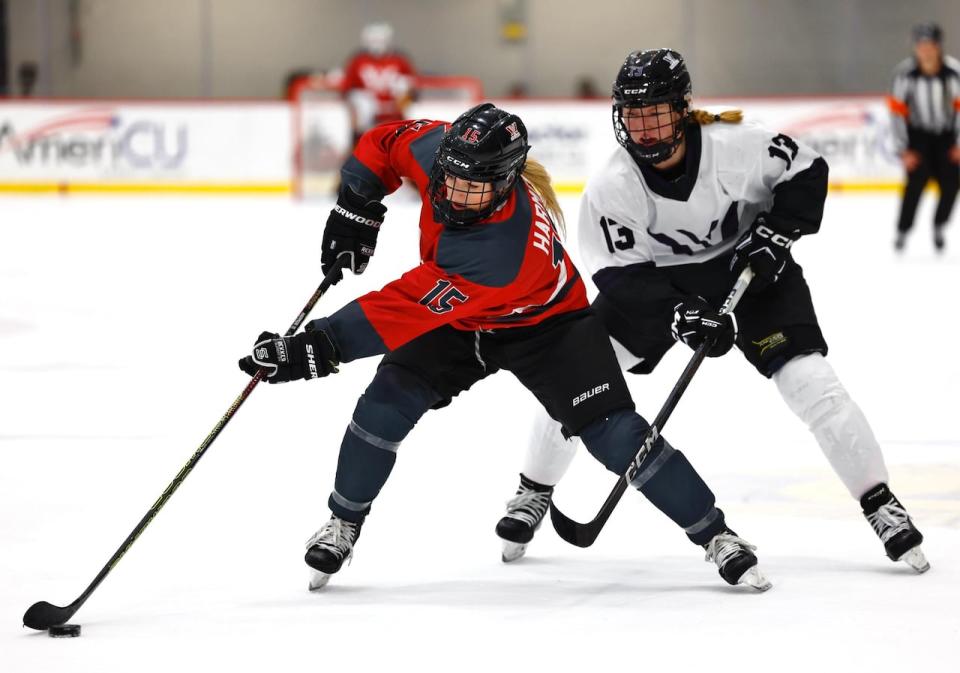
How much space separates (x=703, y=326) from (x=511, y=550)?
613 mm

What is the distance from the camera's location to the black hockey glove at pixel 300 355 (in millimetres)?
2498

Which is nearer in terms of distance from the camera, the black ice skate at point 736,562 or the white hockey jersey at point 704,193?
the black ice skate at point 736,562

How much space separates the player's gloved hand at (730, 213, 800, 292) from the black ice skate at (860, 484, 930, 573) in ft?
1.56

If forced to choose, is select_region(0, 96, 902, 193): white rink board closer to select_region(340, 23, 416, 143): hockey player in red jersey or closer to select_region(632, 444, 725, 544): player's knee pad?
select_region(340, 23, 416, 143): hockey player in red jersey

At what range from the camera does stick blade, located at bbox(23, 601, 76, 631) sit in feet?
7.79

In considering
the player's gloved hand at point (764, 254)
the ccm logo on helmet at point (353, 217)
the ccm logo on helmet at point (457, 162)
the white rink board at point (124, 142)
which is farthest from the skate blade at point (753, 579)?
the white rink board at point (124, 142)

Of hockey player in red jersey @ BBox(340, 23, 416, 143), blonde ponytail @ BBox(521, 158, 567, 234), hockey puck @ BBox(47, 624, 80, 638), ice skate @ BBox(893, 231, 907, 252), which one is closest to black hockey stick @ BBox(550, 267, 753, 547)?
blonde ponytail @ BBox(521, 158, 567, 234)

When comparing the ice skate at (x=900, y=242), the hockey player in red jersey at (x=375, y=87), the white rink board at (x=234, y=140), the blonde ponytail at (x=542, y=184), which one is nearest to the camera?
the blonde ponytail at (x=542, y=184)

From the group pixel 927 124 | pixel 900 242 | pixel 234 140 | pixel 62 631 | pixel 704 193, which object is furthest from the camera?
pixel 234 140

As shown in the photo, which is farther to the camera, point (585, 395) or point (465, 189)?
point (585, 395)

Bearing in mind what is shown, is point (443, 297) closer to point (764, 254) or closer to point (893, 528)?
point (764, 254)

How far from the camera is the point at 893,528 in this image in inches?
107

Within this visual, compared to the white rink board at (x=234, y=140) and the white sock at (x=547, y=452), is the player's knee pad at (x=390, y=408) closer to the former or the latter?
the white sock at (x=547, y=452)

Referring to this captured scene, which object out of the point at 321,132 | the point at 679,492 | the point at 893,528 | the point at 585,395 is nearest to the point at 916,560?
the point at 893,528
